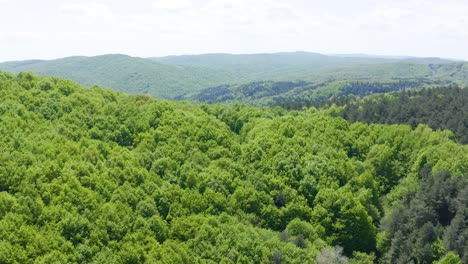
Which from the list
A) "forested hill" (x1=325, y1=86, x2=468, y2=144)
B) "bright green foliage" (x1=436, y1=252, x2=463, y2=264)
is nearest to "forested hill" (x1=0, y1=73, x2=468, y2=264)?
"bright green foliage" (x1=436, y1=252, x2=463, y2=264)

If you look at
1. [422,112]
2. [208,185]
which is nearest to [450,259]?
[208,185]

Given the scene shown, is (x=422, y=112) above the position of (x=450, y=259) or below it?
above

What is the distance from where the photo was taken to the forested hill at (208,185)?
2163 inches

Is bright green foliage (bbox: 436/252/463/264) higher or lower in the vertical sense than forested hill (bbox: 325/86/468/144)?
lower

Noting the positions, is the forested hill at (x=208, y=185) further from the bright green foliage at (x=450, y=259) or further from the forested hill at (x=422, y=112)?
the forested hill at (x=422, y=112)

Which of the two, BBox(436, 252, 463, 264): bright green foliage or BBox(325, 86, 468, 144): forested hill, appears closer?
BBox(436, 252, 463, 264): bright green foliage

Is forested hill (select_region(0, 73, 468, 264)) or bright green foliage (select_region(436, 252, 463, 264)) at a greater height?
forested hill (select_region(0, 73, 468, 264))

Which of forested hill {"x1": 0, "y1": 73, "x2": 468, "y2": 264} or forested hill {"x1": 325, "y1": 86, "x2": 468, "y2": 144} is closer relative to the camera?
forested hill {"x1": 0, "y1": 73, "x2": 468, "y2": 264}

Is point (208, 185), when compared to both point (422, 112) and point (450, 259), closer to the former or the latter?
point (450, 259)

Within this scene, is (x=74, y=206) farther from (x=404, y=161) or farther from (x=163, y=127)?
(x=404, y=161)

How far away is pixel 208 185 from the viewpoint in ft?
233

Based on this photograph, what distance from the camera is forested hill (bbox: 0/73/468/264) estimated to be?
180ft

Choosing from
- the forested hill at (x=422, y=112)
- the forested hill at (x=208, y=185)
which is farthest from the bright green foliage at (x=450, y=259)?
the forested hill at (x=422, y=112)

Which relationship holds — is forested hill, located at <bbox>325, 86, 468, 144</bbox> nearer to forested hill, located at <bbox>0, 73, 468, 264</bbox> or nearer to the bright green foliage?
forested hill, located at <bbox>0, 73, 468, 264</bbox>
